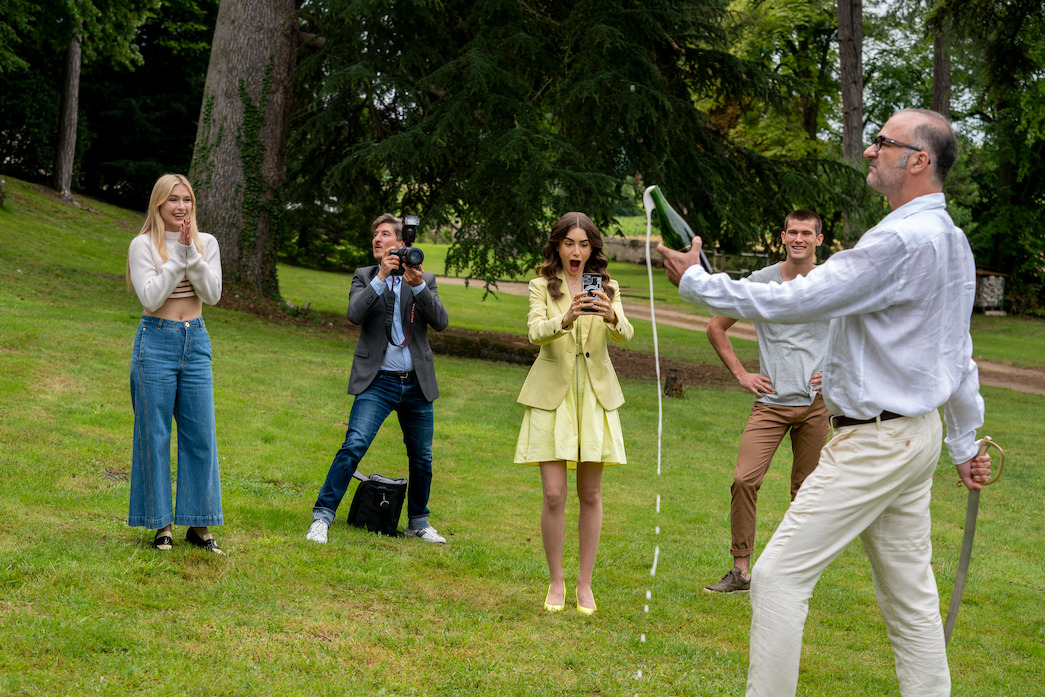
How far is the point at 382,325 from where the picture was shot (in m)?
6.43

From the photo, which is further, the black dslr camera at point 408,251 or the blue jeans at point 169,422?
A: the black dslr camera at point 408,251

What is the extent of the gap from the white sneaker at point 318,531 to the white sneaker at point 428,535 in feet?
2.19

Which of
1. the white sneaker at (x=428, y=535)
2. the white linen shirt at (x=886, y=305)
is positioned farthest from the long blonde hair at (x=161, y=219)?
the white linen shirt at (x=886, y=305)

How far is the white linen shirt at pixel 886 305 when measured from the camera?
3.33 metres

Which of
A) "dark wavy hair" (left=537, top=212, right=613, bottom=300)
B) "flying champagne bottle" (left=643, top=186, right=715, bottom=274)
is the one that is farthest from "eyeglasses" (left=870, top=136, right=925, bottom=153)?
"dark wavy hair" (left=537, top=212, right=613, bottom=300)

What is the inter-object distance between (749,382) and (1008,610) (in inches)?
88.5

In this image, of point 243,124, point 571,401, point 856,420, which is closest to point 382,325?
point 571,401

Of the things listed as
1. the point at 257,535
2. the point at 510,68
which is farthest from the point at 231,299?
the point at 257,535

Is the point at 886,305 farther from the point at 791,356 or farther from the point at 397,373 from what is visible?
the point at 397,373

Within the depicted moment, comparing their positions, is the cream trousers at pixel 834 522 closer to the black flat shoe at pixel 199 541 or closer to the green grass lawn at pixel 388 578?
the green grass lawn at pixel 388 578

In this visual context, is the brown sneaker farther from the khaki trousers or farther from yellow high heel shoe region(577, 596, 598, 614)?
yellow high heel shoe region(577, 596, 598, 614)

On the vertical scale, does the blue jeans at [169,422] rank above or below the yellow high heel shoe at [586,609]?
above

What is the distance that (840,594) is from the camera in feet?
20.8

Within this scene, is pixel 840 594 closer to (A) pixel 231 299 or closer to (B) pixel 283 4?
(A) pixel 231 299
